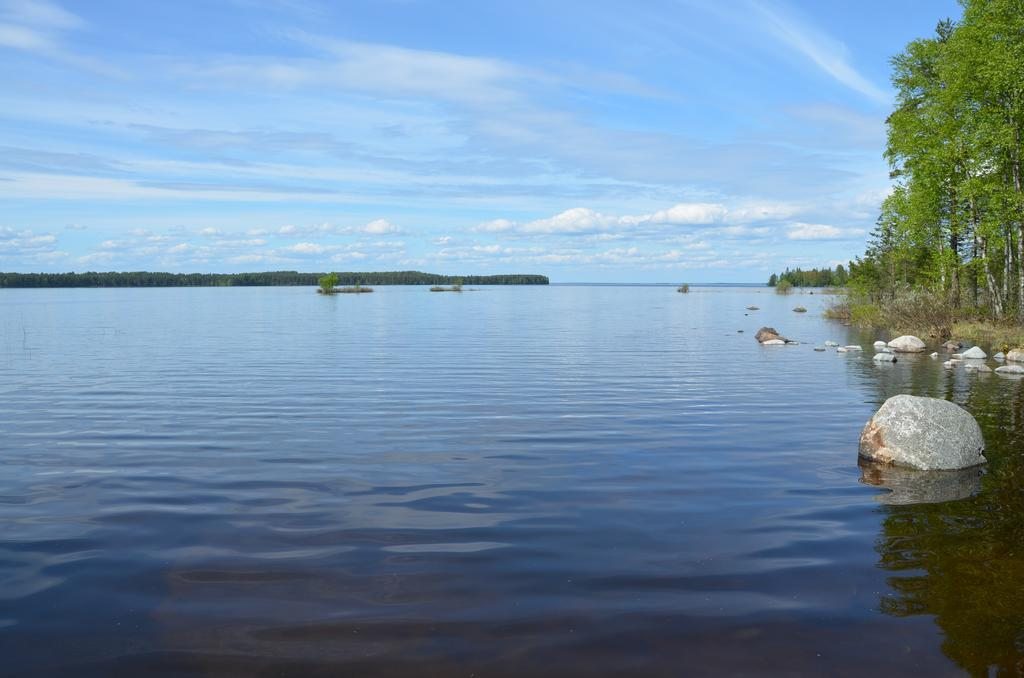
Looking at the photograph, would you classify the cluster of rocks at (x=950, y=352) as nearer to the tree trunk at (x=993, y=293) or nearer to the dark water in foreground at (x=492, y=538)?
the tree trunk at (x=993, y=293)

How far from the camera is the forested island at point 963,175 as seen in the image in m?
33.0

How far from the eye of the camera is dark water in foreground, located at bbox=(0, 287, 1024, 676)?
639cm

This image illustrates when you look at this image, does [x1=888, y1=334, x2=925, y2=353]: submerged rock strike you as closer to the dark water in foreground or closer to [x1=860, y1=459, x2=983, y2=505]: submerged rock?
the dark water in foreground

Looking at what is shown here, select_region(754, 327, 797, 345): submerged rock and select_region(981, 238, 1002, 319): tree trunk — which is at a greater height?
select_region(981, 238, 1002, 319): tree trunk

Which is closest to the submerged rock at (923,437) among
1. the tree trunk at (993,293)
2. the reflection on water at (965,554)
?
the reflection on water at (965,554)

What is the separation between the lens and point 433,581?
777 centimetres

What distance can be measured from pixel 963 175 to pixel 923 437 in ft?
107

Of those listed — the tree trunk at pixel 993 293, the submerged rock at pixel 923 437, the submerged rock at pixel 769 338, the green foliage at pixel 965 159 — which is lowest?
the submerged rock at pixel 923 437

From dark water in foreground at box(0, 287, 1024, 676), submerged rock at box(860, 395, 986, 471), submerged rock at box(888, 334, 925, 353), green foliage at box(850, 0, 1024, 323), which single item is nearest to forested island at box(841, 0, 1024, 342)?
green foliage at box(850, 0, 1024, 323)

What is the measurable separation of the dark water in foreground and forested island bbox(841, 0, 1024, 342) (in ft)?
59.9

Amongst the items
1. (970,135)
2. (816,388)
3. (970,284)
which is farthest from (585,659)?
(970,284)

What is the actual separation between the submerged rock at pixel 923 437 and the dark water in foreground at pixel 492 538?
447mm

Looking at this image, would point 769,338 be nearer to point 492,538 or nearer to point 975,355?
point 975,355

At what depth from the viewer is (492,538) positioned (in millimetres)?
9055
